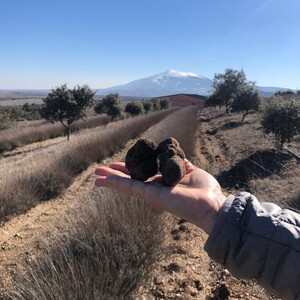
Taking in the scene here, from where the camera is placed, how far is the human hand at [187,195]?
2.10 m

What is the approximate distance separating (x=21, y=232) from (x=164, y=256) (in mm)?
3265

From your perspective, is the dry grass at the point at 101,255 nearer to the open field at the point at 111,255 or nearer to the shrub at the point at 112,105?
the open field at the point at 111,255

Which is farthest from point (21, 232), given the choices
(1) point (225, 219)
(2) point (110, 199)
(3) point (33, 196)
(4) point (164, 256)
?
(1) point (225, 219)

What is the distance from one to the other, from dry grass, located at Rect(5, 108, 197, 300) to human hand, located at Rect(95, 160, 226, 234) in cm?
102

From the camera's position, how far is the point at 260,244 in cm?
158

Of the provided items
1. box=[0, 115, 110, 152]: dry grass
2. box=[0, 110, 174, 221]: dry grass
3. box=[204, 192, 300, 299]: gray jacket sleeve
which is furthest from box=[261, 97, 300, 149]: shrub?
box=[0, 115, 110, 152]: dry grass

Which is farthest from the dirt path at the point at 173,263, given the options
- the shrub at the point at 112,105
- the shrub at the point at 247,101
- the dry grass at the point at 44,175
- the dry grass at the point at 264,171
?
the shrub at the point at 112,105

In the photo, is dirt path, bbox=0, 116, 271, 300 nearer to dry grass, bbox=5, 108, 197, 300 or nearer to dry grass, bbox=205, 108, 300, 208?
dry grass, bbox=5, 108, 197, 300

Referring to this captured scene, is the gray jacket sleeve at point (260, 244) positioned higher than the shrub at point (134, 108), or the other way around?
the gray jacket sleeve at point (260, 244)

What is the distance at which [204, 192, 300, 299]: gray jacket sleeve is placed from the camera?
1.51 m

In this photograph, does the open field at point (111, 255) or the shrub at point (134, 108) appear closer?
the open field at point (111, 255)

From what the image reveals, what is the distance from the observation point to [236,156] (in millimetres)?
13875

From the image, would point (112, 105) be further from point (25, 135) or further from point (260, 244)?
point (260, 244)

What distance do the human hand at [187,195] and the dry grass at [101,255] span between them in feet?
3.34
